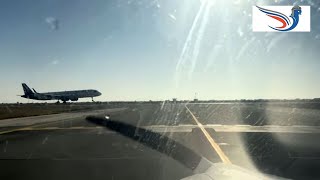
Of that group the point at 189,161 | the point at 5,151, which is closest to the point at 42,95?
the point at 5,151

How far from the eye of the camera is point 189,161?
766 cm

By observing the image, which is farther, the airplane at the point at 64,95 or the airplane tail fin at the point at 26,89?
the airplane tail fin at the point at 26,89

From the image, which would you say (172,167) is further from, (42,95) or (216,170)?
(42,95)

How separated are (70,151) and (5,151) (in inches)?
102

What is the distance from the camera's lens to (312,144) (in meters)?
19.8

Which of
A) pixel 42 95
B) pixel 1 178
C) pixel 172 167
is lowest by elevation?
pixel 1 178

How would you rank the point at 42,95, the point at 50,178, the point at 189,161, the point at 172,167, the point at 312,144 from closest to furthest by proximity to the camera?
the point at 189,161 → the point at 50,178 → the point at 172,167 → the point at 312,144 → the point at 42,95

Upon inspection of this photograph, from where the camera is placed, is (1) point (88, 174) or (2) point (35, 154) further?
(2) point (35, 154)

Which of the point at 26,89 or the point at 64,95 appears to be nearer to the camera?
the point at 64,95

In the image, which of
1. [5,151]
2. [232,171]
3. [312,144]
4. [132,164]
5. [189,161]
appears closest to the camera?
[232,171]

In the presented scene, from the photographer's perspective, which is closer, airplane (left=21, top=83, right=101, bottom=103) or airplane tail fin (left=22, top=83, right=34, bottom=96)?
airplane (left=21, top=83, right=101, bottom=103)

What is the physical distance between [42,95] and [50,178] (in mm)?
140206

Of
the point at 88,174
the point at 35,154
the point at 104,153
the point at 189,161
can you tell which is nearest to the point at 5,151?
the point at 35,154

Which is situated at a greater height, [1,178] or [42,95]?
[42,95]
